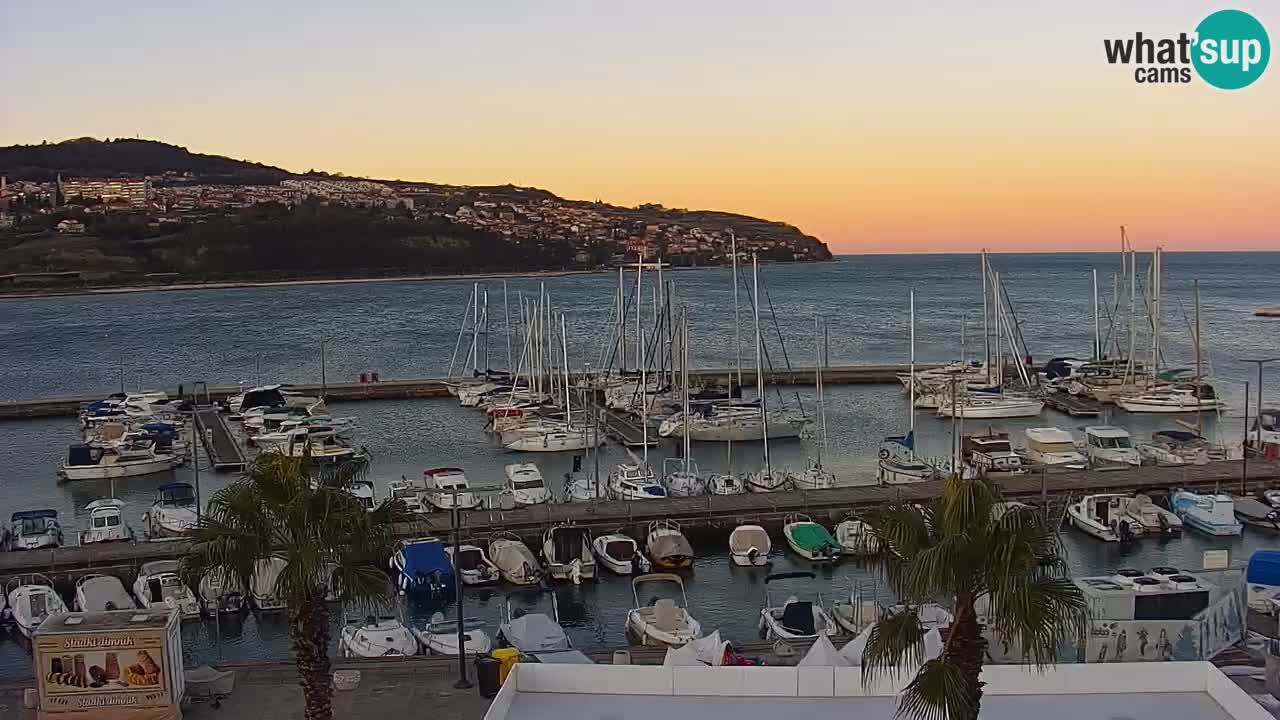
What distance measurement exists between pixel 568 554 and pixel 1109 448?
18.3 meters

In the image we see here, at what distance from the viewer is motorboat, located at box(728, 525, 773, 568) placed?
24.6m

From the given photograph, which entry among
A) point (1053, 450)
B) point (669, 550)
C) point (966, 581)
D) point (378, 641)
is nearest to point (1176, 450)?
point (1053, 450)

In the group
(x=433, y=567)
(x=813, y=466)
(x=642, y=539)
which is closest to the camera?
(x=433, y=567)

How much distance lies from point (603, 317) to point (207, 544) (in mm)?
101037

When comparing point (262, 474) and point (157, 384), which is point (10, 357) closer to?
point (157, 384)

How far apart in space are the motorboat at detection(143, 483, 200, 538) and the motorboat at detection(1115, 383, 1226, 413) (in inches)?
1397

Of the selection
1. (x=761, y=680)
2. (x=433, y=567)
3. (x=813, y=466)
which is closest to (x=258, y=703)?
(x=761, y=680)

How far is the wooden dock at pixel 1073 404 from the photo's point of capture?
46.3 meters

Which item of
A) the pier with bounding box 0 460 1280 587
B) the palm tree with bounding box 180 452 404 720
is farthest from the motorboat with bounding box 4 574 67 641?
the palm tree with bounding box 180 452 404 720

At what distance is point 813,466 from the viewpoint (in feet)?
112

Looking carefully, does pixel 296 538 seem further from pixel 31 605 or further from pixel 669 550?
pixel 669 550

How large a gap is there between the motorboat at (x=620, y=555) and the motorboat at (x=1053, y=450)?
14.6 m

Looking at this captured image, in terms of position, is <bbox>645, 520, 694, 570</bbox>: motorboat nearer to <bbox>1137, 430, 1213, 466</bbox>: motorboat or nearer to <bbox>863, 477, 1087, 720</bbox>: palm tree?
<bbox>1137, 430, 1213, 466</bbox>: motorboat

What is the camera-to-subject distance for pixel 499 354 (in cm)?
7975
